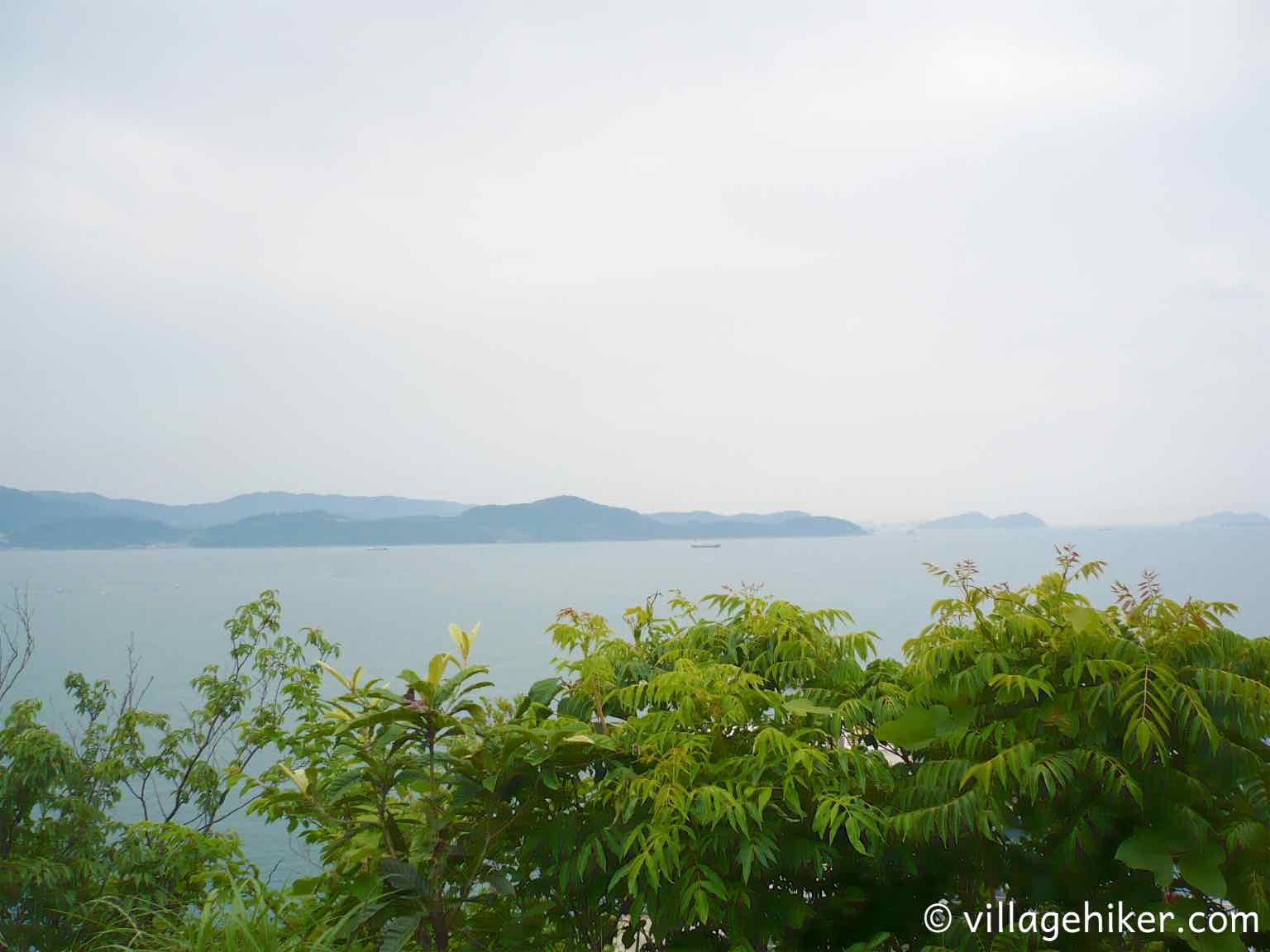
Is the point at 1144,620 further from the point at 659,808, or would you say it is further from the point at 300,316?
the point at 300,316

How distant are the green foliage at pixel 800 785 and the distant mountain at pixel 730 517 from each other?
124 metres

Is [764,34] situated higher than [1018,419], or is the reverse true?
[764,34]

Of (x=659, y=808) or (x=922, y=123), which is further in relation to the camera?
(x=922, y=123)

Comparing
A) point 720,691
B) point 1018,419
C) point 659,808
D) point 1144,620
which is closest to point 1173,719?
point 1144,620

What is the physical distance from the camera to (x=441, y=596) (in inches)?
2207

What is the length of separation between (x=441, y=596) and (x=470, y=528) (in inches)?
2261

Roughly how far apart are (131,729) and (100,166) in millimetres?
6719

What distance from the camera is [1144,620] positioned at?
6.22 feet

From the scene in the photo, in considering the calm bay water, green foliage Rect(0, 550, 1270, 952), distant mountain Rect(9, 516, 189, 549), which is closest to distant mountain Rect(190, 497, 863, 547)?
the calm bay water

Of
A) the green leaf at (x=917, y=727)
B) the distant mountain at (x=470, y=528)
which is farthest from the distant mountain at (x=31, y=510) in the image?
the green leaf at (x=917, y=727)

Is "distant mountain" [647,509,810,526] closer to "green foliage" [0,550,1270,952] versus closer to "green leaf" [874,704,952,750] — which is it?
"green foliage" [0,550,1270,952]

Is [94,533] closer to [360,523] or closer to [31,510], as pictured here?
[31,510]

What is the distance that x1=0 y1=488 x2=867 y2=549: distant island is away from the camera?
6278 cm

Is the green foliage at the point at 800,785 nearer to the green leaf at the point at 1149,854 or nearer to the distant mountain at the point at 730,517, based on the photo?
the green leaf at the point at 1149,854
